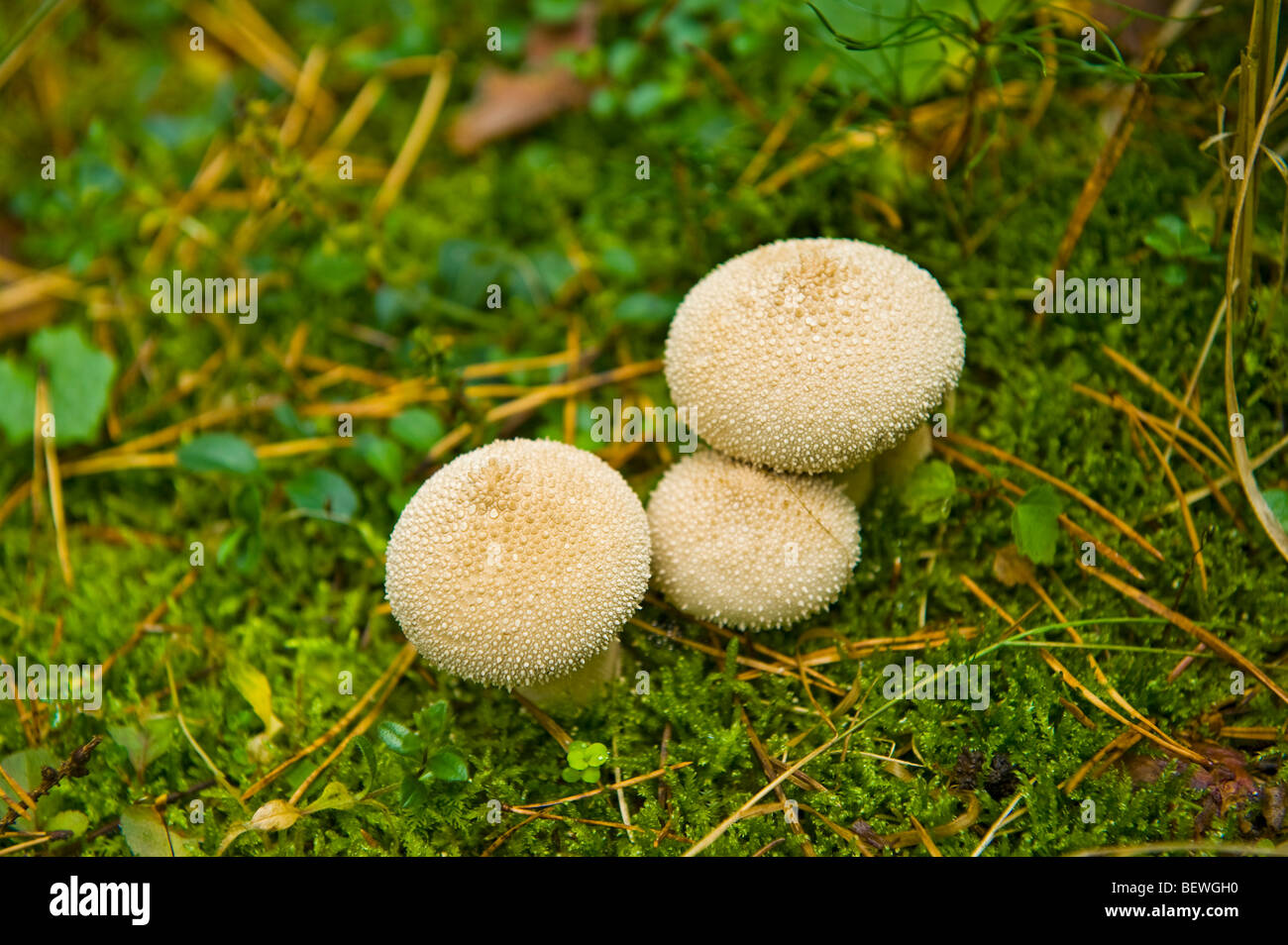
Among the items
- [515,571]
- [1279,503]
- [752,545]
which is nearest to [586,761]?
[515,571]

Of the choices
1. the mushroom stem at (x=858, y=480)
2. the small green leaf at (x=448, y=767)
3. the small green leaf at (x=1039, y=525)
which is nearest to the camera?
the small green leaf at (x=448, y=767)

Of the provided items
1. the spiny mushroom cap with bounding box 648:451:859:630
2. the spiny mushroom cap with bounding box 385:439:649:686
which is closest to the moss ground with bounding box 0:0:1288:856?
the spiny mushroom cap with bounding box 648:451:859:630

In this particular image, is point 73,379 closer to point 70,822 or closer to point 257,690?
point 257,690

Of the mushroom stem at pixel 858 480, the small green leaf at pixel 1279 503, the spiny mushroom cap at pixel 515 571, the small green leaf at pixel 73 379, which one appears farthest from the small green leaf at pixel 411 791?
the small green leaf at pixel 1279 503

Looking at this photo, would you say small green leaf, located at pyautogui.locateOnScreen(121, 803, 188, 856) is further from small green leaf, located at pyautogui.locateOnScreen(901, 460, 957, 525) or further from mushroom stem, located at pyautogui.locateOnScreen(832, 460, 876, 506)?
small green leaf, located at pyautogui.locateOnScreen(901, 460, 957, 525)

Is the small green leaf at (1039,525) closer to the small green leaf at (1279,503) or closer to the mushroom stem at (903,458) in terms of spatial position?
the mushroom stem at (903,458)
